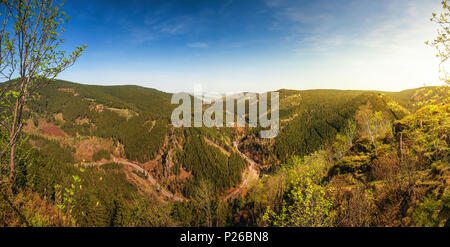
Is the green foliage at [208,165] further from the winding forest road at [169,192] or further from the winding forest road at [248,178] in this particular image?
the winding forest road at [169,192]

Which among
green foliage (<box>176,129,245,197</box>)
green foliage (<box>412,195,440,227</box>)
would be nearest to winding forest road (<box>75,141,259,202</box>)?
green foliage (<box>176,129,245,197</box>)

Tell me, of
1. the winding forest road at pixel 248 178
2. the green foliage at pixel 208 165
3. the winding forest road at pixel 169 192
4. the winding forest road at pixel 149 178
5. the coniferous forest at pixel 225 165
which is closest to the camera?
the coniferous forest at pixel 225 165

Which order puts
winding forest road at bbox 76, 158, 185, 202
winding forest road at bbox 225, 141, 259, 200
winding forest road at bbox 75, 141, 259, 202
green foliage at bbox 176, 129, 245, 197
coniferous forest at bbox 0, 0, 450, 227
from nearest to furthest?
coniferous forest at bbox 0, 0, 450, 227 → winding forest road at bbox 225, 141, 259, 200 → winding forest road at bbox 75, 141, 259, 202 → winding forest road at bbox 76, 158, 185, 202 → green foliage at bbox 176, 129, 245, 197

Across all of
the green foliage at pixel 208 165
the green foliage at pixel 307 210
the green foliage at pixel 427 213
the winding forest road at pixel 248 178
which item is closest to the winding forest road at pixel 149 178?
the green foliage at pixel 208 165

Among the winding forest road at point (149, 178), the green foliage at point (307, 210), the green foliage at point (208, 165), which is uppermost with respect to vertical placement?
the green foliage at point (307, 210)

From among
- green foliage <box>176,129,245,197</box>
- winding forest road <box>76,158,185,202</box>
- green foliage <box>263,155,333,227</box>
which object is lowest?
winding forest road <box>76,158,185,202</box>

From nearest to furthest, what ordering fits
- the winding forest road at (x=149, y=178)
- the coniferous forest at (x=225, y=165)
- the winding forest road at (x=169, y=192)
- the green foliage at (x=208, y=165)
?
the coniferous forest at (x=225, y=165) < the winding forest road at (x=169, y=192) < the winding forest road at (x=149, y=178) < the green foliage at (x=208, y=165)

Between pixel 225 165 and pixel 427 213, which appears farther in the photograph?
pixel 225 165

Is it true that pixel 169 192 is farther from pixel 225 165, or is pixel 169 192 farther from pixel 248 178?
pixel 248 178

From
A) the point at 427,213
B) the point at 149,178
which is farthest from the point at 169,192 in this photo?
the point at 427,213

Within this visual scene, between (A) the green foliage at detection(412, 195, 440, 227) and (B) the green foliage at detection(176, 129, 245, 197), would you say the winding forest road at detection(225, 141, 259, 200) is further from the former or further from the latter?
(A) the green foliage at detection(412, 195, 440, 227)
